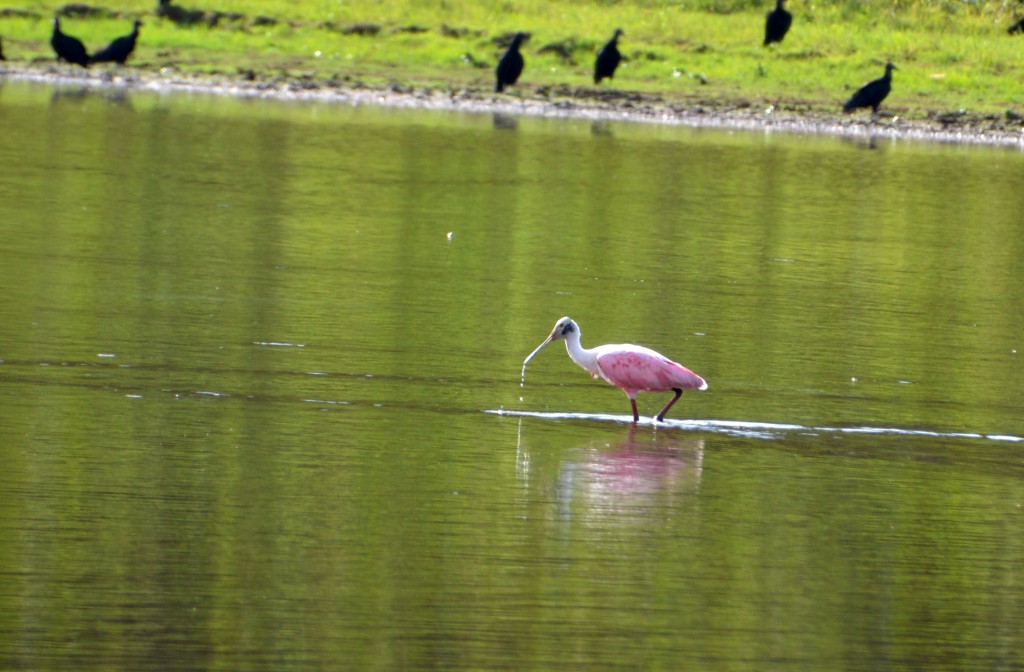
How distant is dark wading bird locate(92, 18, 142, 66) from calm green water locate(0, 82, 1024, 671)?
56.4 feet

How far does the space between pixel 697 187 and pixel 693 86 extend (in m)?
14.1

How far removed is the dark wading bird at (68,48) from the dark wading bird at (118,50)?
224mm

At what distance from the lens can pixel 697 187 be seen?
79.6 feet

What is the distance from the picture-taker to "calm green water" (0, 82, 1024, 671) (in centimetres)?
699

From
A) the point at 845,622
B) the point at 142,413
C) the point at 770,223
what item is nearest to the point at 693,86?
the point at 770,223

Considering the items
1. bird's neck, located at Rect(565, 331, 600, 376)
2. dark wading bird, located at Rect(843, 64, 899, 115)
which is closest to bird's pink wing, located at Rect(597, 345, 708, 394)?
bird's neck, located at Rect(565, 331, 600, 376)

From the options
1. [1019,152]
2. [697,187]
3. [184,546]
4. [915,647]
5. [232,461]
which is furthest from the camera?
[1019,152]

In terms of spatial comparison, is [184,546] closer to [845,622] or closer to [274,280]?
[845,622]

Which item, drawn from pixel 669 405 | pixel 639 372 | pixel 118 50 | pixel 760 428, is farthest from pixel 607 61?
pixel 760 428

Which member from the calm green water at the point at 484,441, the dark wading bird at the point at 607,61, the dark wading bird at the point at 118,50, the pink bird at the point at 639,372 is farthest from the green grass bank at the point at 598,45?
the pink bird at the point at 639,372

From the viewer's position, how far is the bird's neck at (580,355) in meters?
10.9

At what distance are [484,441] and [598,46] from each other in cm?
3217

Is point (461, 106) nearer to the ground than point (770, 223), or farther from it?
farther from it

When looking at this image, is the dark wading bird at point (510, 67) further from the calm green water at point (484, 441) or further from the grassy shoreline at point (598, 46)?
the calm green water at point (484, 441)
